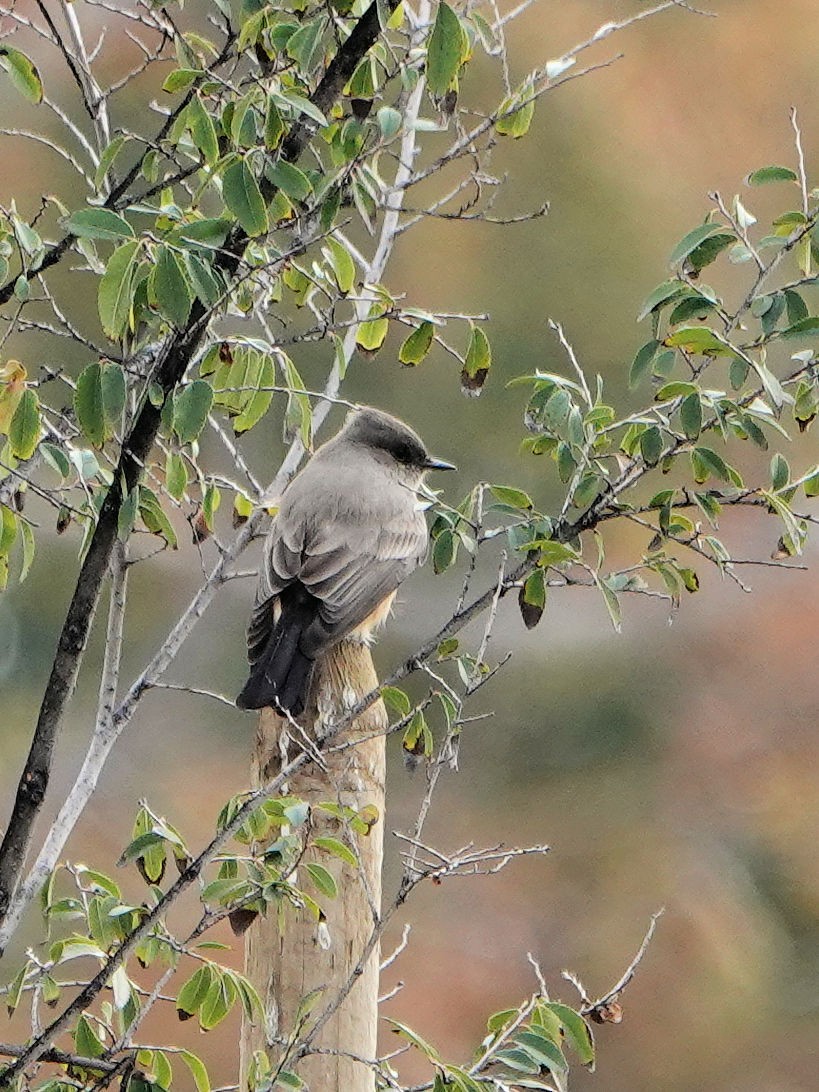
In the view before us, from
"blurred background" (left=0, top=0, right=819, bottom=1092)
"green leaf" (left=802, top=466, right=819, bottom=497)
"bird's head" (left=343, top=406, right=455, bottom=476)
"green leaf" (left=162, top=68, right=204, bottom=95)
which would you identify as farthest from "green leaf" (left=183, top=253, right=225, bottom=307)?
"blurred background" (left=0, top=0, right=819, bottom=1092)

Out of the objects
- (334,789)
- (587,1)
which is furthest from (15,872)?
(587,1)

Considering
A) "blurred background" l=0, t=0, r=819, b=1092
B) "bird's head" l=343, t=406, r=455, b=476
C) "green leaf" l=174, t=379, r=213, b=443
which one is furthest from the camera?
"blurred background" l=0, t=0, r=819, b=1092

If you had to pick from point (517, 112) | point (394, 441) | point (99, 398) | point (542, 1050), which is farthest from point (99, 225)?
Answer: point (394, 441)

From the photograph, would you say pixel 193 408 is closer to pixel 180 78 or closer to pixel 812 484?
pixel 180 78

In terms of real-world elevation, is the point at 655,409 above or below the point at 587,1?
below

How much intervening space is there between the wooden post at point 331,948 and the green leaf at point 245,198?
77cm

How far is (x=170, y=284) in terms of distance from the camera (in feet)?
4.83

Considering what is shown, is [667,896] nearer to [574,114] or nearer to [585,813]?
[585,813]

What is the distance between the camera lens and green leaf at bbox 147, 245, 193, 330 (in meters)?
1.47

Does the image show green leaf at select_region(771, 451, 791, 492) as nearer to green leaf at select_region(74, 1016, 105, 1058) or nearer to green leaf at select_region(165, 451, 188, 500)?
green leaf at select_region(165, 451, 188, 500)

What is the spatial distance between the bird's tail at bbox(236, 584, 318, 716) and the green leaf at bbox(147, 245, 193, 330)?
86cm

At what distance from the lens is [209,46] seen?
6.52 feet

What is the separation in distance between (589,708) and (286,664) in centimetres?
451

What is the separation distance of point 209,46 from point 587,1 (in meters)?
5.74
